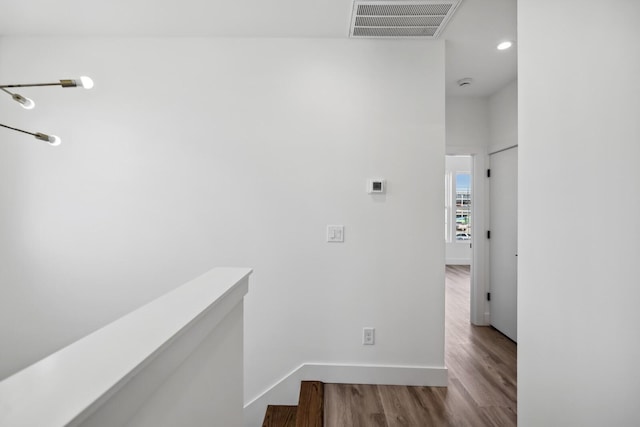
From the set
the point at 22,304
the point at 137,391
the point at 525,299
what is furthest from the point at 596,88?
the point at 22,304

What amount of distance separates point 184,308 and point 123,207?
185cm

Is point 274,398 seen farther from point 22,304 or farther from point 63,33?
point 63,33

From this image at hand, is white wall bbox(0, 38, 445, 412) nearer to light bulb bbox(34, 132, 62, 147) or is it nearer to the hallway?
the hallway

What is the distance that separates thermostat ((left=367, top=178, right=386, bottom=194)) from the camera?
2.16m

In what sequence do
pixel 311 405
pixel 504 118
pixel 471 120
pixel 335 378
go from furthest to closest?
pixel 471 120
pixel 504 118
pixel 335 378
pixel 311 405

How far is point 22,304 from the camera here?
7.21 ft

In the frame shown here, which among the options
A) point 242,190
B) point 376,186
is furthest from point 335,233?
point 242,190

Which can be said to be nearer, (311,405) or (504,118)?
(311,405)

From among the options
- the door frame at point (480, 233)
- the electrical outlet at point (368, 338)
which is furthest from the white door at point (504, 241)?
the electrical outlet at point (368, 338)

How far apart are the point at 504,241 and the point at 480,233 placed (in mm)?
285

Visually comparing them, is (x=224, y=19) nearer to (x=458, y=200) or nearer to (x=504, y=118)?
(x=504, y=118)

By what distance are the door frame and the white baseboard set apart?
1.51 m

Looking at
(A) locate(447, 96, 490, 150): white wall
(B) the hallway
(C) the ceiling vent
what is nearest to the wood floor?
(B) the hallway

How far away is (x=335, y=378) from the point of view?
2133 mm
